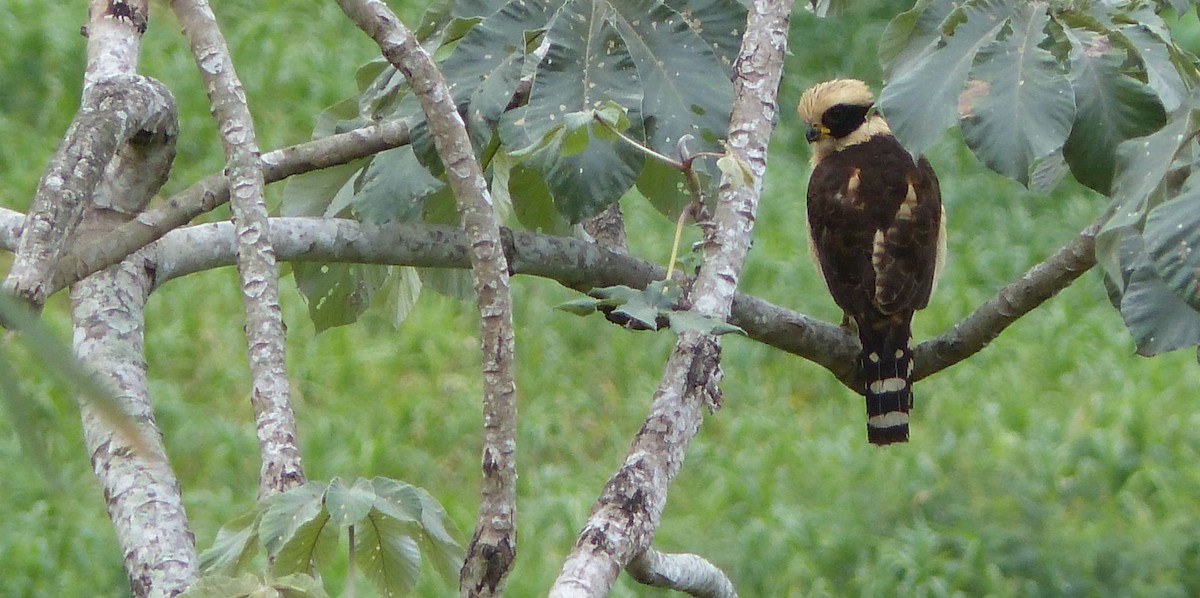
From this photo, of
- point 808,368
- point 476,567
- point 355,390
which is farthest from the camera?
point 808,368

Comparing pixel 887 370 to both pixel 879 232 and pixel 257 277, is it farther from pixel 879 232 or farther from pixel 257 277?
pixel 257 277

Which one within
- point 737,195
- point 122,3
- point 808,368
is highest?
point 122,3

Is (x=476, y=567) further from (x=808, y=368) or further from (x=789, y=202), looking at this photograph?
(x=789, y=202)

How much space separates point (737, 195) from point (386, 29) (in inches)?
19.0

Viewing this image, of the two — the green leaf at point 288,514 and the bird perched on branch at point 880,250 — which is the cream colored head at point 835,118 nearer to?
the bird perched on branch at point 880,250

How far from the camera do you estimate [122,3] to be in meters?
2.37

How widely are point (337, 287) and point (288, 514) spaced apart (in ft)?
5.00

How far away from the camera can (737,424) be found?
6.18 m

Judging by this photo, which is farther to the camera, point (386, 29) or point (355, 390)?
point (355, 390)

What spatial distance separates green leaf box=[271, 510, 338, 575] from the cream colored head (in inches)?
129

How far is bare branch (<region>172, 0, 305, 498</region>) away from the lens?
5.16 feet

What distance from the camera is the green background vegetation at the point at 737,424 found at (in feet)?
16.6

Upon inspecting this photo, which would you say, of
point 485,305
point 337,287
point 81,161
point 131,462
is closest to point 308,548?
point 485,305

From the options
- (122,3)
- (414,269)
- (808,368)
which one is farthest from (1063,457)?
(122,3)
